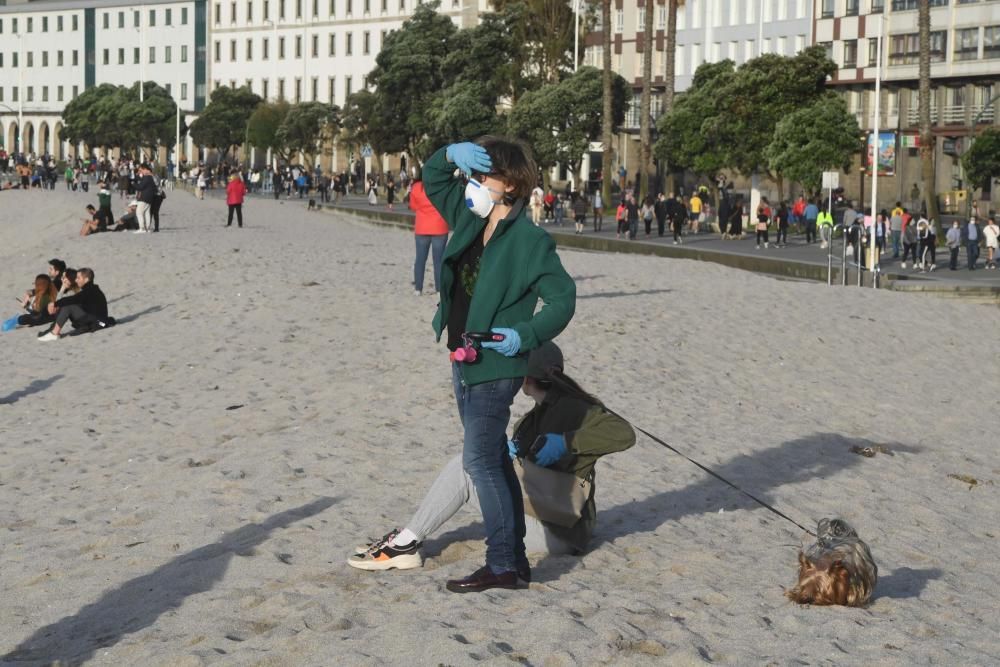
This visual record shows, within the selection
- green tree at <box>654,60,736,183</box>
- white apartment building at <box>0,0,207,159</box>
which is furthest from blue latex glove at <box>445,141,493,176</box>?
white apartment building at <box>0,0,207,159</box>

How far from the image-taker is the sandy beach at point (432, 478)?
6812 mm

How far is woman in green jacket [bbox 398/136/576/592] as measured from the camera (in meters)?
6.59

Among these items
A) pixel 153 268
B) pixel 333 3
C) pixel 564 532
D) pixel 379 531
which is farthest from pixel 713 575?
pixel 333 3

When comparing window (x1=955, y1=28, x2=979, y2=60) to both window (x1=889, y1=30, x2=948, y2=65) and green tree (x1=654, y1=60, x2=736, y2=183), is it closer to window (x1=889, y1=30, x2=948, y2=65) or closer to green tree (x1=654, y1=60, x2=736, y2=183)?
window (x1=889, y1=30, x2=948, y2=65)

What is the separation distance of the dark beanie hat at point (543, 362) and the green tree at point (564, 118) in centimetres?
5980

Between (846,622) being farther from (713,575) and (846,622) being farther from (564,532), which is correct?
(564,532)

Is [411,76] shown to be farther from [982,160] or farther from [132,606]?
[132,606]

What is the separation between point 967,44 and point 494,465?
69.7m

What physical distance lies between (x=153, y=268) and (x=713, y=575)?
845 inches

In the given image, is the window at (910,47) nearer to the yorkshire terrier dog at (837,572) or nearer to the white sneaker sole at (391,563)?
the yorkshire terrier dog at (837,572)

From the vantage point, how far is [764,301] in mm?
23250

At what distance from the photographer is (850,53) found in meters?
80.6

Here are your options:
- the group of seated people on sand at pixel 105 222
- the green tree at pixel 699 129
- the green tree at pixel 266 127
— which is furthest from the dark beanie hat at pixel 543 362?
the green tree at pixel 266 127

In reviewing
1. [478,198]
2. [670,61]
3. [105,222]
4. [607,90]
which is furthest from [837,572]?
[670,61]
